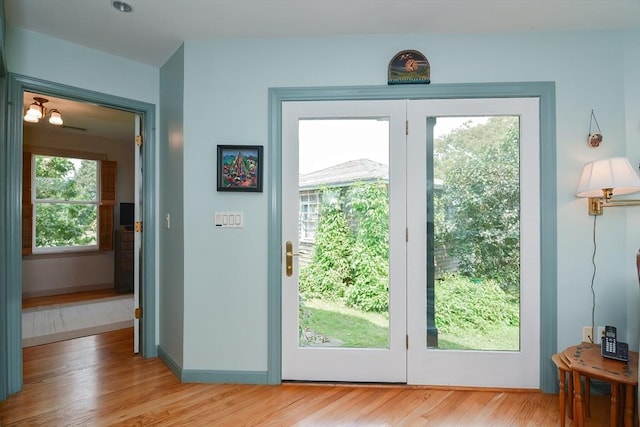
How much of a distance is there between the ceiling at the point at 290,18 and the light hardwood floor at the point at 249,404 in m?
2.49

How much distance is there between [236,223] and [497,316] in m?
1.98

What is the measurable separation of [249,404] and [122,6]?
8.62 feet

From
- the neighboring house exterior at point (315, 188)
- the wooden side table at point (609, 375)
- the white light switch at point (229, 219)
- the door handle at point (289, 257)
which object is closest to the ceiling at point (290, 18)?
the neighboring house exterior at point (315, 188)

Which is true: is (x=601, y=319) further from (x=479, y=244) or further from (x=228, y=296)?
(x=228, y=296)

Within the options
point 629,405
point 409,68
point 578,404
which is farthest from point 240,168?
point 629,405

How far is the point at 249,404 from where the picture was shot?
6.55ft

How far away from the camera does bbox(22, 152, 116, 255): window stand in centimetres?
452

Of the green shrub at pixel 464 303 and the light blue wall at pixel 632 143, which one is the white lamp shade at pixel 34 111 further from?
the light blue wall at pixel 632 143

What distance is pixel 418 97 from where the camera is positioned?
219cm

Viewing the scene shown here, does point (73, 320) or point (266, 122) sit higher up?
point (266, 122)

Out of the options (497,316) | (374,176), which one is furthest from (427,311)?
(374,176)

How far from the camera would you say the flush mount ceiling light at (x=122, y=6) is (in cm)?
190

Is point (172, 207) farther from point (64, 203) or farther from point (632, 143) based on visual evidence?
point (64, 203)

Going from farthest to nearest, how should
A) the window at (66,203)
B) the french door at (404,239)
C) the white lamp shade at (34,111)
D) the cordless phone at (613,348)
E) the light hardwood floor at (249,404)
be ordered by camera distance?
1. the window at (66,203)
2. the white lamp shade at (34,111)
3. the french door at (404,239)
4. the light hardwood floor at (249,404)
5. the cordless phone at (613,348)
